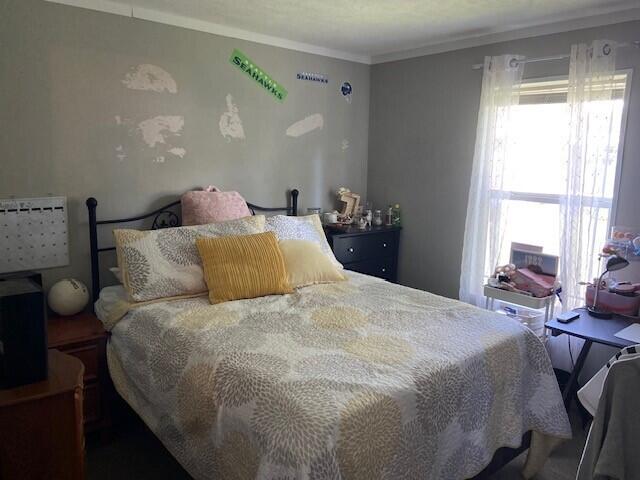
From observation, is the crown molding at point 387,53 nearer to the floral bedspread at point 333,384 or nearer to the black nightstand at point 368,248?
the black nightstand at point 368,248

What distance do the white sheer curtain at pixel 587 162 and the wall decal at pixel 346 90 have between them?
5.57ft

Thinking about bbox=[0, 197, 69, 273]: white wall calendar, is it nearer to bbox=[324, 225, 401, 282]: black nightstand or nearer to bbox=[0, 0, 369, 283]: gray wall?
bbox=[0, 0, 369, 283]: gray wall

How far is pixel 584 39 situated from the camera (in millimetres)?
2846

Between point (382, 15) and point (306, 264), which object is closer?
point (306, 264)

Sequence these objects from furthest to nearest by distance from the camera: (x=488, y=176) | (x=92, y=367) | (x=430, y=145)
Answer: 1. (x=430, y=145)
2. (x=488, y=176)
3. (x=92, y=367)

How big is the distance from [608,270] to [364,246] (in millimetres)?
1667

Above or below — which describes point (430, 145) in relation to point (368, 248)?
above

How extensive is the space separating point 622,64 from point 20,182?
11.0ft

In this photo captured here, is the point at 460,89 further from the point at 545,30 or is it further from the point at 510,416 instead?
the point at 510,416

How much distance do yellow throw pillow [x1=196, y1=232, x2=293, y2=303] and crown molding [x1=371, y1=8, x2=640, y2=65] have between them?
204cm

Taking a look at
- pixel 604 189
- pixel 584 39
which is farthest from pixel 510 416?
pixel 584 39

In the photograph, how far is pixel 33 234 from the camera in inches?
102

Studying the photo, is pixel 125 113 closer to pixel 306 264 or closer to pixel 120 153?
pixel 120 153

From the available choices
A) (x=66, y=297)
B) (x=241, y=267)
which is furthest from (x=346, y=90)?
(x=66, y=297)
